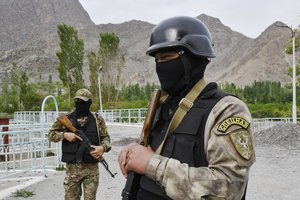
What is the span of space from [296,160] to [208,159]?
909 cm

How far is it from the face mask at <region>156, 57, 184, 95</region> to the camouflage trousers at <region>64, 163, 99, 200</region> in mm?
2439

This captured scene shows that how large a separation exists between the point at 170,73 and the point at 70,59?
132 feet

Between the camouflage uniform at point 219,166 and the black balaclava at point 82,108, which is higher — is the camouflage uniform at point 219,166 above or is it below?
below

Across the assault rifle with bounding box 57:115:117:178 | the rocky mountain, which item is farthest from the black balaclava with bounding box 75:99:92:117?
the rocky mountain

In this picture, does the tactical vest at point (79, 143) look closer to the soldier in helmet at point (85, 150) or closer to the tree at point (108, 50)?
the soldier in helmet at point (85, 150)

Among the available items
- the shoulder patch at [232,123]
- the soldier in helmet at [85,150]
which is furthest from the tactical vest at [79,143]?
the shoulder patch at [232,123]

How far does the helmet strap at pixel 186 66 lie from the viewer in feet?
4.97

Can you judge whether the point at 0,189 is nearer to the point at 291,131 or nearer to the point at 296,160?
the point at 296,160

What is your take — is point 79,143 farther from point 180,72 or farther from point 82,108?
point 180,72

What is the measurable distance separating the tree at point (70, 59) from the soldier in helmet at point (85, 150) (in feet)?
117

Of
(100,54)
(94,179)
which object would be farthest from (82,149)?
(100,54)

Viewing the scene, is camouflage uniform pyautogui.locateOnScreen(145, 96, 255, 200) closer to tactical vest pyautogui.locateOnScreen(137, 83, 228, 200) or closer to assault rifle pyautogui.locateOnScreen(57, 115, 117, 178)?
tactical vest pyautogui.locateOnScreen(137, 83, 228, 200)

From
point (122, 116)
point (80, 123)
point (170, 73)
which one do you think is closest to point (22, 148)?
point (80, 123)

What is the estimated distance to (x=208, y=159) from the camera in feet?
4.40
